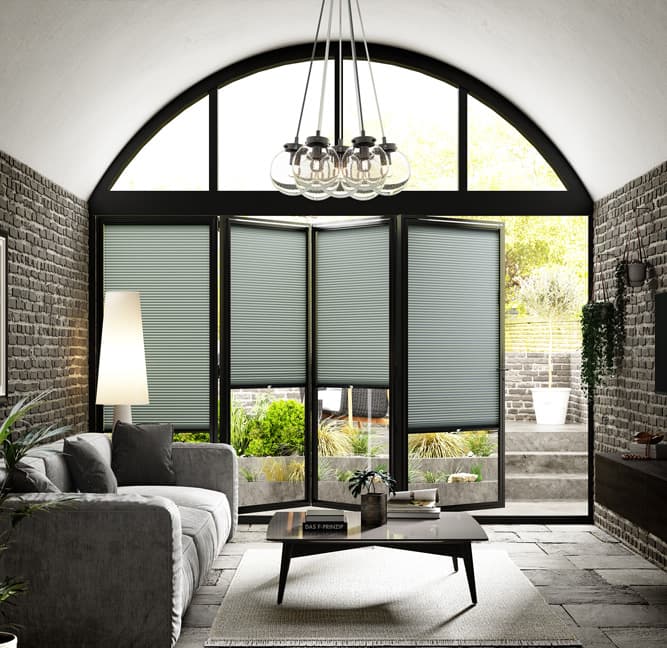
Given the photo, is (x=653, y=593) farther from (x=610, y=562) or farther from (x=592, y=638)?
(x=592, y=638)

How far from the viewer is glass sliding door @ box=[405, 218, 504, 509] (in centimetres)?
675

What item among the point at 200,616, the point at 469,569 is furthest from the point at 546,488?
the point at 200,616

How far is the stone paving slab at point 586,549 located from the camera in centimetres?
576

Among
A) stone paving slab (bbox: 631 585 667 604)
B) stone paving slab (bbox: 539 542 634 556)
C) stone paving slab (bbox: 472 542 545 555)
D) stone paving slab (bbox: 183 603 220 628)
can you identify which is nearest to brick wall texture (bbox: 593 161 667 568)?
stone paving slab (bbox: 539 542 634 556)

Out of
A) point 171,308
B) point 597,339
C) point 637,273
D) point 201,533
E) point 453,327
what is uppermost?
point 637,273

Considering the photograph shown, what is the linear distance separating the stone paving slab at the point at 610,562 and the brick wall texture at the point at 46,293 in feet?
11.3

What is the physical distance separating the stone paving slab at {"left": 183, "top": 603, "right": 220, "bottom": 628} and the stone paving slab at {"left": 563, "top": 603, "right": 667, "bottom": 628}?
178 centimetres

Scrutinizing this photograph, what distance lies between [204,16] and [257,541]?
11.7 feet

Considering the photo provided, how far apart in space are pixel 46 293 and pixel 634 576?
4083 mm

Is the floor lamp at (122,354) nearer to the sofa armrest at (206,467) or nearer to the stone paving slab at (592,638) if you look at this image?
the sofa armrest at (206,467)

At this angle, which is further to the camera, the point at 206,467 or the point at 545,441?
the point at 545,441

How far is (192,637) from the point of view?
4012mm

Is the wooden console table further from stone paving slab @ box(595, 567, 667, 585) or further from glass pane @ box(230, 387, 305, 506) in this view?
glass pane @ box(230, 387, 305, 506)

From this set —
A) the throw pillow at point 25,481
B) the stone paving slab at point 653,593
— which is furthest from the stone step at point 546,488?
the throw pillow at point 25,481
